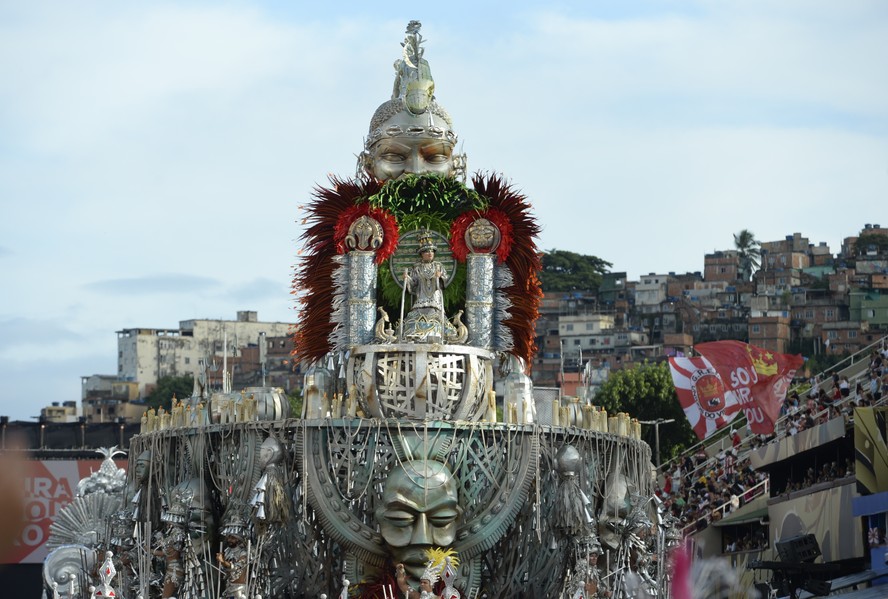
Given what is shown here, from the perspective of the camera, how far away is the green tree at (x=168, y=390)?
339 feet

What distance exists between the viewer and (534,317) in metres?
39.1

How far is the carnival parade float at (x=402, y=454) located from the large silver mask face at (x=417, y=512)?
39 millimetres

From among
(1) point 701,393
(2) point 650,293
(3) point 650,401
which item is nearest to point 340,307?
(1) point 701,393

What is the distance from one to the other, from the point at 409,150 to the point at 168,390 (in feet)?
223

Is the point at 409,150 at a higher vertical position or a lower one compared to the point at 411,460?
higher

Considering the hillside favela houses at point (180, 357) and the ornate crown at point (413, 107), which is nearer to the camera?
the ornate crown at point (413, 107)

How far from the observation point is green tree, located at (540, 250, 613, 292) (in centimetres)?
12669

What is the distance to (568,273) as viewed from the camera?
421 feet

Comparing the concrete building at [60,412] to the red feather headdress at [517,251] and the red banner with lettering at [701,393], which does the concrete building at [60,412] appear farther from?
the red feather headdress at [517,251]

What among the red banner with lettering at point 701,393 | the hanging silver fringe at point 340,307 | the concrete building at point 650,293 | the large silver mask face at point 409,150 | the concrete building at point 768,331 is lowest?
the red banner with lettering at point 701,393

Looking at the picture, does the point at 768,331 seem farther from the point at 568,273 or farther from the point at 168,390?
the point at 168,390

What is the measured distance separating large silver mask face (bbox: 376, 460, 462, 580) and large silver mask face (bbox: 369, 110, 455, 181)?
714 centimetres

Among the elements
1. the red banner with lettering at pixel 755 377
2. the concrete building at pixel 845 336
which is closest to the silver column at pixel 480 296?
the red banner with lettering at pixel 755 377

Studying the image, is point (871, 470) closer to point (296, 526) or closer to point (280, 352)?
point (296, 526)
